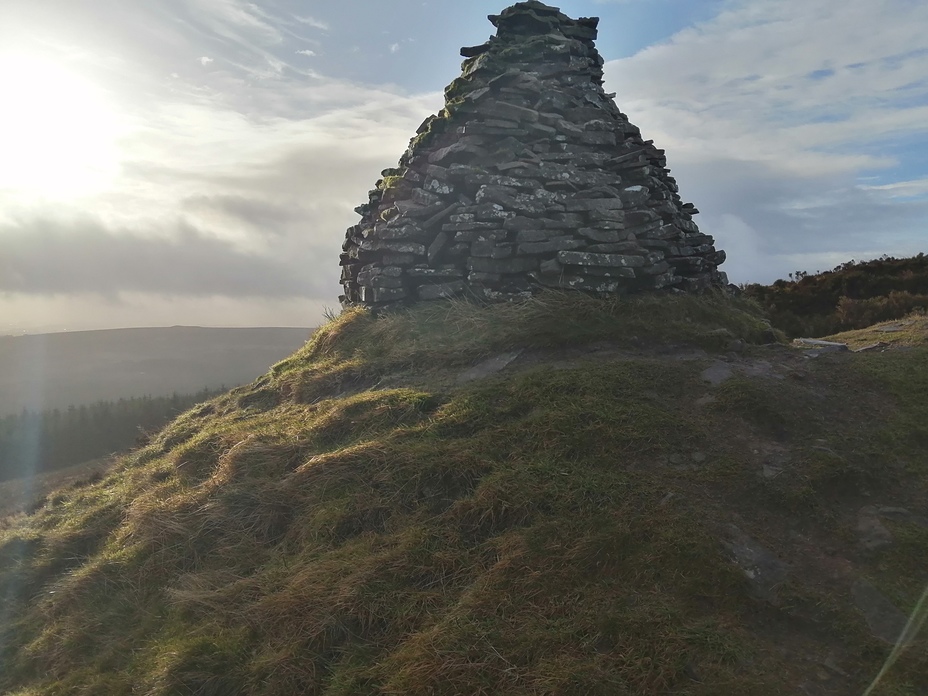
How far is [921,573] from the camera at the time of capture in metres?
4.10

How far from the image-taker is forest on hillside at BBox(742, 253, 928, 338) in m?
14.7

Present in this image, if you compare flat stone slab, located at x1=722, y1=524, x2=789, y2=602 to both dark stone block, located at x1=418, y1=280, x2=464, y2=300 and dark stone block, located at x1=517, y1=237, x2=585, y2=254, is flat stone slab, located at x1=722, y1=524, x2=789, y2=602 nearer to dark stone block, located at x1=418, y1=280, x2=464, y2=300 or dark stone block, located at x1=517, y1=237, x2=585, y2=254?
dark stone block, located at x1=517, y1=237, x2=585, y2=254

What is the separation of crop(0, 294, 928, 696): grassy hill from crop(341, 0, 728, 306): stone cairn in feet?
2.39

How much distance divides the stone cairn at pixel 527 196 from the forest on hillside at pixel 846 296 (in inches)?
261

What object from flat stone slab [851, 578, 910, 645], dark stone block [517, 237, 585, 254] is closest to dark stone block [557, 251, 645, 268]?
dark stone block [517, 237, 585, 254]

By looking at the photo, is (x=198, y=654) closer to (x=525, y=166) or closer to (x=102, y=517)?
(x=102, y=517)

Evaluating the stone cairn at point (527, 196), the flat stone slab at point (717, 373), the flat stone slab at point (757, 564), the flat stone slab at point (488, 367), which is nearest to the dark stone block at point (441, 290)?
the stone cairn at point (527, 196)

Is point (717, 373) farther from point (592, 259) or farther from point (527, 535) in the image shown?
point (527, 535)

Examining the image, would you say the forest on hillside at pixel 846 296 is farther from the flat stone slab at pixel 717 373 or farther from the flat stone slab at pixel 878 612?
the flat stone slab at pixel 878 612

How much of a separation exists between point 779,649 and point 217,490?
472cm

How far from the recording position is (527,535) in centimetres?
441

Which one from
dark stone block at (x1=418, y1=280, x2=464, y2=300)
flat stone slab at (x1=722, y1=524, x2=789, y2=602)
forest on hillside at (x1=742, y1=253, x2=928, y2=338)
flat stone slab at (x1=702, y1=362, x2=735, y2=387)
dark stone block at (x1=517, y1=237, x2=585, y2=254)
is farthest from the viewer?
forest on hillside at (x1=742, y1=253, x2=928, y2=338)

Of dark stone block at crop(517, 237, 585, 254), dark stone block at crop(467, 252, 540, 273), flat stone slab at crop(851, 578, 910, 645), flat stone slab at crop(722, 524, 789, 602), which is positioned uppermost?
dark stone block at crop(517, 237, 585, 254)

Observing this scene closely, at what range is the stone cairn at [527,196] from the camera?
8.07 meters
